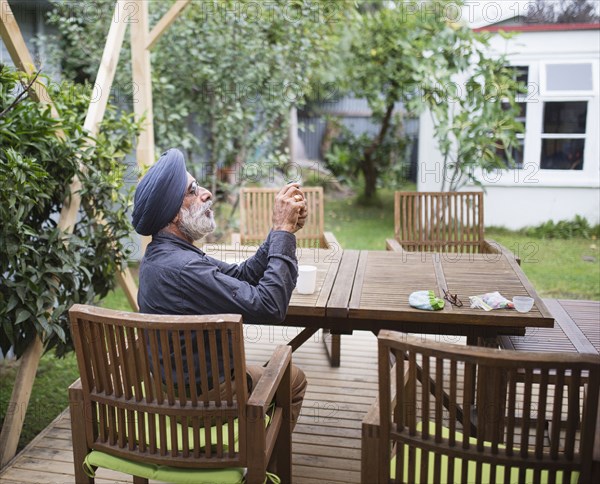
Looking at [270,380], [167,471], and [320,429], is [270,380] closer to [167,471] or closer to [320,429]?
Answer: [167,471]

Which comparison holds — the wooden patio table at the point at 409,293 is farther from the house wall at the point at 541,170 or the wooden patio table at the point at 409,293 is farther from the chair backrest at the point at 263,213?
the house wall at the point at 541,170

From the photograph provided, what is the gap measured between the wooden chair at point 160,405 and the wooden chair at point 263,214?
2.40 m

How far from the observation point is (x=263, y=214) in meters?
4.43

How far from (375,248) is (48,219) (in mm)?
4231

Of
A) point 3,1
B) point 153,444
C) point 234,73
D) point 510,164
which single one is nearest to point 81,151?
point 3,1

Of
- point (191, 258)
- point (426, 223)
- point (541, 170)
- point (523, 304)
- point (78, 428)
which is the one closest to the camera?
point (78, 428)

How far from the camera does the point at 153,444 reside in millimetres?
1889

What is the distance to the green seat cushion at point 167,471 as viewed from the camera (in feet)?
6.15

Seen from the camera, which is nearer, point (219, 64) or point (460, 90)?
point (219, 64)

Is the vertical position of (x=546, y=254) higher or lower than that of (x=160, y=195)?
lower

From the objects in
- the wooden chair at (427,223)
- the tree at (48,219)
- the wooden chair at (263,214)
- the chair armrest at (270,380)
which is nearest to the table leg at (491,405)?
the chair armrest at (270,380)

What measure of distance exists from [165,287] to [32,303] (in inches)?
47.2

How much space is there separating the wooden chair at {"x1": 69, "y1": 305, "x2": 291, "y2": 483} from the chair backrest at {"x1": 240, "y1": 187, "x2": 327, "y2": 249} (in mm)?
2418

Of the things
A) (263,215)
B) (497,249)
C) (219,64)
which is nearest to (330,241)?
(263,215)
